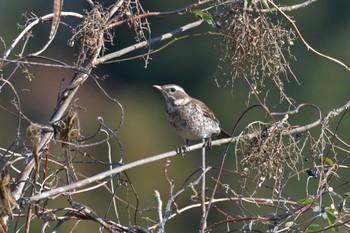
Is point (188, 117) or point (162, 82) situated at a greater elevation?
point (188, 117)

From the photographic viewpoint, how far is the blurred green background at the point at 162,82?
21.1 m

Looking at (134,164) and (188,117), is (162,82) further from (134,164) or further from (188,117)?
(134,164)

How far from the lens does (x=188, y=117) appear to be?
6125 millimetres

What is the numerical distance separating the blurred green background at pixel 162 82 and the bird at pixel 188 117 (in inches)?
475

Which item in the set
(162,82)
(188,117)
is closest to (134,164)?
(188,117)

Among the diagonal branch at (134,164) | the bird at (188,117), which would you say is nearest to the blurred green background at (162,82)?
the bird at (188,117)

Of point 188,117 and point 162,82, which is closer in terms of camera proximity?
point 188,117

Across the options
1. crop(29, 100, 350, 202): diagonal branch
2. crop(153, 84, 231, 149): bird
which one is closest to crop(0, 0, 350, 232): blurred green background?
crop(153, 84, 231, 149): bird

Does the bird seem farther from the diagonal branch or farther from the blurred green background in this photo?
the blurred green background

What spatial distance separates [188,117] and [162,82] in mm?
21387

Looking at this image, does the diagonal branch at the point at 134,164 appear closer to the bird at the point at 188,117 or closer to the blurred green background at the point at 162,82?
the bird at the point at 188,117

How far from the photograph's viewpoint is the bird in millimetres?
6109

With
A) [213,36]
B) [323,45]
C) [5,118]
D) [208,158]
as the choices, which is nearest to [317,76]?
[323,45]

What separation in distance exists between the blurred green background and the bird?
475 inches
